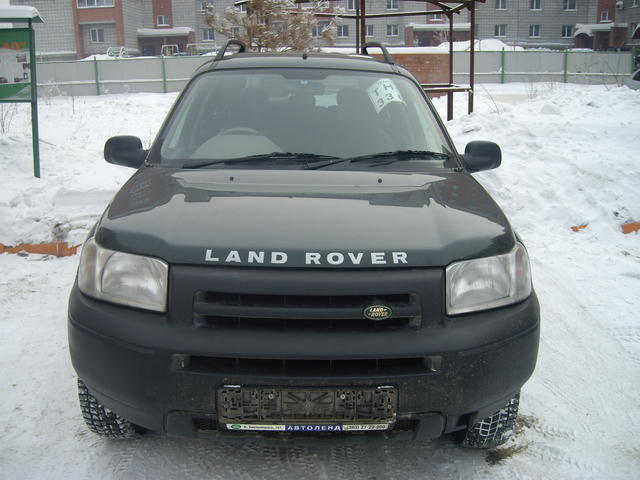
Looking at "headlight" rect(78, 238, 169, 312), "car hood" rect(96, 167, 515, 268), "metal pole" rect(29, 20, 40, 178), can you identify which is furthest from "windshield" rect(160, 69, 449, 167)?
"metal pole" rect(29, 20, 40, 178)

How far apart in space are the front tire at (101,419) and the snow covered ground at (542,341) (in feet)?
0.36

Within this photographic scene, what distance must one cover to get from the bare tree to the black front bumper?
10187mm

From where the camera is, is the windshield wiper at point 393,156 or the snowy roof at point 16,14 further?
the snowy roof at point 16,14

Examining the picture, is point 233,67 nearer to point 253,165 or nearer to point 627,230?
point 253,165

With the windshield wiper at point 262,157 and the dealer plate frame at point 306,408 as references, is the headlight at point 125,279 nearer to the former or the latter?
the dealer plate frame at point 306,408

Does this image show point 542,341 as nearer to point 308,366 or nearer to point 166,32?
point 308,366

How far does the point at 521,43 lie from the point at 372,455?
53935 mm

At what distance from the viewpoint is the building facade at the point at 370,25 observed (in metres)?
48.4

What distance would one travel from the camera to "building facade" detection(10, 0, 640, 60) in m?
48.4

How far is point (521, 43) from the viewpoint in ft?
168

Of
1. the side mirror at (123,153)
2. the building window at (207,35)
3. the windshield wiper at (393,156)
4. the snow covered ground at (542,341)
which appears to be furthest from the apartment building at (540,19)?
the side mirror at (123,153)

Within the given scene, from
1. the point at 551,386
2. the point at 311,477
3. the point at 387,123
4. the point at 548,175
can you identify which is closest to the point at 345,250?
the point at 311,477

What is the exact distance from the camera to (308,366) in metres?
2.08

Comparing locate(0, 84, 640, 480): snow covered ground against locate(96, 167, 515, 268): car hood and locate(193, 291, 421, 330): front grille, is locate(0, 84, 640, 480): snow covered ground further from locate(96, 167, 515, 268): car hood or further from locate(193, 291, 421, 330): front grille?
locate(96, 167, 515, 268): car hood
